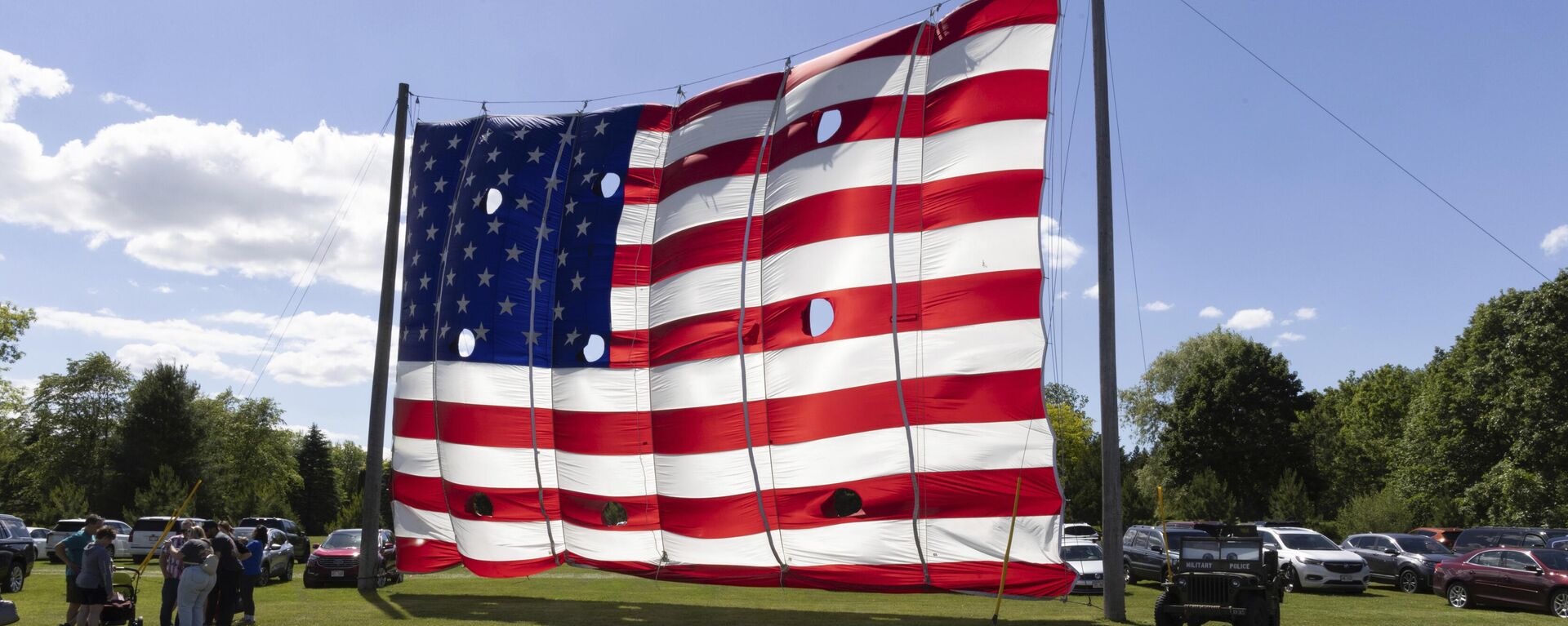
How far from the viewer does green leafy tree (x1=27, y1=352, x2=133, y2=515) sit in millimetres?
66125

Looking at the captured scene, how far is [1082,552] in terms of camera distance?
76.7ft

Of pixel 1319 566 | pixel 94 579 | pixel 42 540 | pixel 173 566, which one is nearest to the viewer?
pixel 94 579

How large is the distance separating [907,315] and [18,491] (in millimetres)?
78892

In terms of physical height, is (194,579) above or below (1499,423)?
below

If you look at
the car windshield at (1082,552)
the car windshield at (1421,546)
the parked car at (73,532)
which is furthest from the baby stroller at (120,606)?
the car windshield at (1421,546)

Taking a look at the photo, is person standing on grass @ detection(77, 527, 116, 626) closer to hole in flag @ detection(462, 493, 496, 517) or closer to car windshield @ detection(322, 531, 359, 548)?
hole in flag @ detection(462, 493, 496, 517)

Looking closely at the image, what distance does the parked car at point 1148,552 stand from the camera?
25906 mm

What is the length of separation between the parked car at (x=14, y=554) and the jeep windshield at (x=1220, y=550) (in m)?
23.5

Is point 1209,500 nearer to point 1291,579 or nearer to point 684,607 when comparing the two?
point 1291,579

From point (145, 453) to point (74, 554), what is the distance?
49.2m

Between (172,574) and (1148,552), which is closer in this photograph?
(172,574)

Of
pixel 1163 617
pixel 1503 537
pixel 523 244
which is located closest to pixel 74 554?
pixel 523 244

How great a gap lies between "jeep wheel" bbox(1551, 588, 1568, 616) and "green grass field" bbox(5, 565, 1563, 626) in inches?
10.6

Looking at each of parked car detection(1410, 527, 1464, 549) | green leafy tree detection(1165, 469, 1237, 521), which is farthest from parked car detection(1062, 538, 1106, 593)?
green leafy tree detection(1165, 469, 1237, 521)
